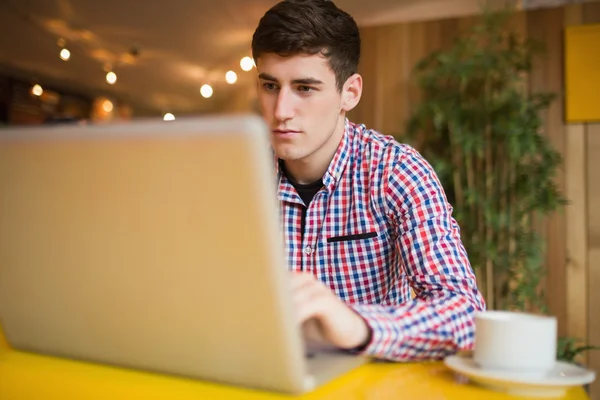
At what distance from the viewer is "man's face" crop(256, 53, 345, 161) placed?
162cm

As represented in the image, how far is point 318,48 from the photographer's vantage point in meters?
1.66

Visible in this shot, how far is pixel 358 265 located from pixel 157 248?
3.19 ft

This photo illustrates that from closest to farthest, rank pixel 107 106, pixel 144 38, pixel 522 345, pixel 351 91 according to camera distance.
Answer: pixel 522 345
pixel 351 91
pixel 144 38
pixel 107 106

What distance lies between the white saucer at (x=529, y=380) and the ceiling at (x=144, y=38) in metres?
4.44

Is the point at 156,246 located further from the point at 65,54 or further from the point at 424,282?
the point at 65,54

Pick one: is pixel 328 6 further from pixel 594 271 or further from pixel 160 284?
pixel 594 271

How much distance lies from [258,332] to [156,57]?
7.73 meters

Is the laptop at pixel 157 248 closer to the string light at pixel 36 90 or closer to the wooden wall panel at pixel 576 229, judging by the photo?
the wooden wall panel at pixel 576 229

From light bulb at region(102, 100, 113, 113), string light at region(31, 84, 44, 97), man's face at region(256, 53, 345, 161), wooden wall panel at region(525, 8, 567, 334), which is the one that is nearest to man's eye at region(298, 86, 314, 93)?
man's face at region(256, 53, 345, 161)

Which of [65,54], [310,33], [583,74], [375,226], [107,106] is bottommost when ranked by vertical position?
[375,226]

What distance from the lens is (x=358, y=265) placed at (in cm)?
163

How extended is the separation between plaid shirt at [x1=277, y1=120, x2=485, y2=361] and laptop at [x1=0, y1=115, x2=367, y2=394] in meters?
0.54

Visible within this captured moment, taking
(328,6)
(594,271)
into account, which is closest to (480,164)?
(594,271)

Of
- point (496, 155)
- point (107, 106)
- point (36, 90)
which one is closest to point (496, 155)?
point (496, 155)
